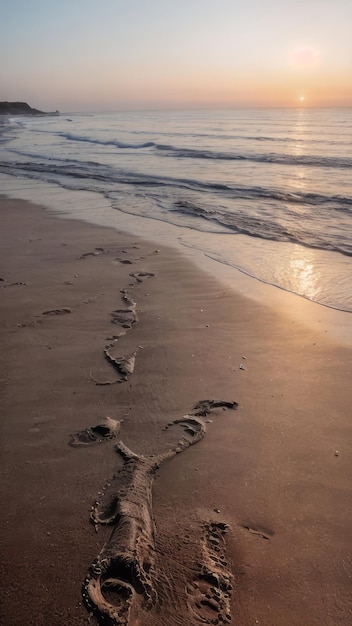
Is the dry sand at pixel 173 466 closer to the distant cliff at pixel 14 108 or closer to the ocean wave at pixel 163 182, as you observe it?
the ocean wave at pixel 163 182

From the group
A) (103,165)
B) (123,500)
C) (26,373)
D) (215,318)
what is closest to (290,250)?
(215,318)

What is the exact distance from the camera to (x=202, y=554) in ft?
7.10

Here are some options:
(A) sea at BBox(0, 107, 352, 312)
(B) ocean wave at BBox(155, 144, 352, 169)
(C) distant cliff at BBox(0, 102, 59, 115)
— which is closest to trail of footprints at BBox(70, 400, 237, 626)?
(A) sea at BBox(0, 107, 352, 312)

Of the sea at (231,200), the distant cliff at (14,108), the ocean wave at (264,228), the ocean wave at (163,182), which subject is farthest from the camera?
the distant cliff at (14,108)

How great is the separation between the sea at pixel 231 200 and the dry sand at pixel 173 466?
2.04 m

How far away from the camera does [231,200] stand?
39.7ft

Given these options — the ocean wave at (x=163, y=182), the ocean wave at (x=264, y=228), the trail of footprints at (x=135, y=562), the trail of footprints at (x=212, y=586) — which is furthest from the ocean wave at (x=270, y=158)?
the trail of footprints at (x=212, y=586)

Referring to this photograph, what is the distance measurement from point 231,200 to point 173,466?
403 inches

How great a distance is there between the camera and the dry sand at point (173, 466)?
1985 millimetres

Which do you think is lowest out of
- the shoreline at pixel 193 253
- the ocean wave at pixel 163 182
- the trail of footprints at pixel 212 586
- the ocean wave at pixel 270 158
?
the trail of footprints at pixel 212 586

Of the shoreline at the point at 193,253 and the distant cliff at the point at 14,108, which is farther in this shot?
the distant cliff at the point at 14,108

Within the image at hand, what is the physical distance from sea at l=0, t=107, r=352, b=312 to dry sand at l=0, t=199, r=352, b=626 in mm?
2043

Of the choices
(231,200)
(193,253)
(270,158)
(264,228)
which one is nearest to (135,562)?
(193,253)

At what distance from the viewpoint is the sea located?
709 cm
